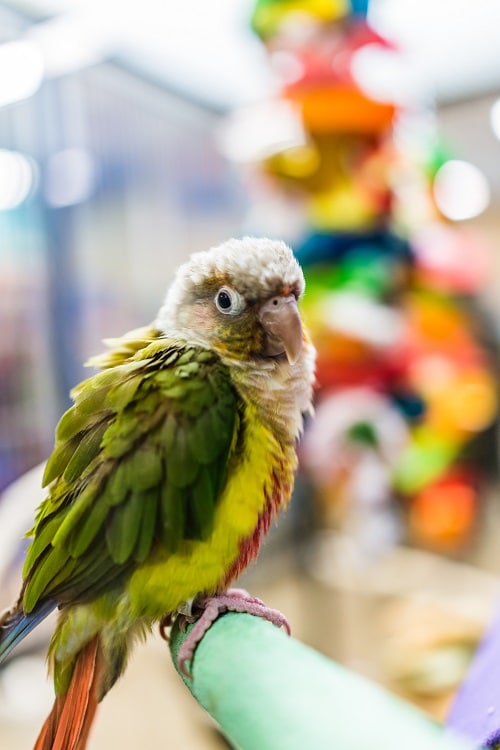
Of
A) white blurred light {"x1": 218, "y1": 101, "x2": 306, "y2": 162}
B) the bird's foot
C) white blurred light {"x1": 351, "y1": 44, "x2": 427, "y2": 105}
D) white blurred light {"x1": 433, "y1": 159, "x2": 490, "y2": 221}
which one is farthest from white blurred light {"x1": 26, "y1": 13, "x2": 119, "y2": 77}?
the bird's foot

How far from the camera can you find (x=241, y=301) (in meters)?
0.33

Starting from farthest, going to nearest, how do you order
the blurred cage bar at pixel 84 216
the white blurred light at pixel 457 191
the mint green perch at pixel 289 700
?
1. the blurred cage bar at pixel 84 216
2. the white blurred light at pixel 457 191
3. the mint green perch at pixel 289 700

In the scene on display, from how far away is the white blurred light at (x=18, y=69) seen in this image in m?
1.07

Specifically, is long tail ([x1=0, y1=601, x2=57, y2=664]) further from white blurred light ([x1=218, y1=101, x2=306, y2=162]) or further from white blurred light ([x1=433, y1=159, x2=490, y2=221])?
white blurred light ([x1=433, y1=159, x2=490, y2=221])

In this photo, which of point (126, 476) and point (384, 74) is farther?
point (384, 74)

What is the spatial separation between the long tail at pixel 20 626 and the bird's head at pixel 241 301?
0.14 m

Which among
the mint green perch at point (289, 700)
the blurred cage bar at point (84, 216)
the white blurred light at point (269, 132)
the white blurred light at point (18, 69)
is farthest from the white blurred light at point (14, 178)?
the mint green perch at point (289, 700)

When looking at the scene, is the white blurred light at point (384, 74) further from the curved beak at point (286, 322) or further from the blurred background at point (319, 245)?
the curved beak at point (286, 322)

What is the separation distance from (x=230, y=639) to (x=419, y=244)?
102 centimetres

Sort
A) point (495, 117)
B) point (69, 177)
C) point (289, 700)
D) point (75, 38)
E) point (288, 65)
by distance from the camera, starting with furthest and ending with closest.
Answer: point (495, 117) < point (69, 177) < point (75, 38) < point (288, 65) < point (289, 700)

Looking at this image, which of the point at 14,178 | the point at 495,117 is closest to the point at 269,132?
the point at 14,178

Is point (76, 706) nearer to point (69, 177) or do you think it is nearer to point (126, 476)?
point (126, 476)

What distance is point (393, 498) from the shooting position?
1.33 m

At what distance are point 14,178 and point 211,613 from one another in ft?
4.20
